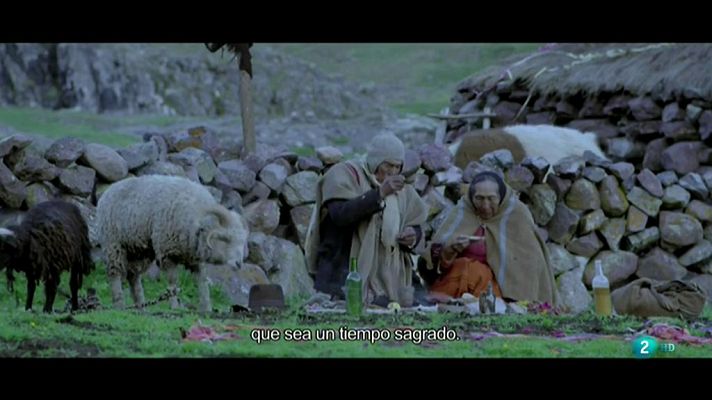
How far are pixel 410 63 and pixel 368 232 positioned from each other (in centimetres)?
3295

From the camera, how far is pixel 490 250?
8.63 metres

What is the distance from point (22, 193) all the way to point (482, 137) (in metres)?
5.01

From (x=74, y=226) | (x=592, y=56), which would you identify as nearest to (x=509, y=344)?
(x=74, y=226)

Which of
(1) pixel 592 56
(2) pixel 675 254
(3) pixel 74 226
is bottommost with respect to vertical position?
(2) pixel 675 254

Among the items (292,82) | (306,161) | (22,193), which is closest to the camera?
(22,193)

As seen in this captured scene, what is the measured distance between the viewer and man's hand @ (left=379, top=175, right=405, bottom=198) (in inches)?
319

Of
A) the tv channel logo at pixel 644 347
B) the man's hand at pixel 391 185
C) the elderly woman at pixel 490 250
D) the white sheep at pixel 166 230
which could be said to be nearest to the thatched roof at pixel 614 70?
the elderly woman at pixel 490 250

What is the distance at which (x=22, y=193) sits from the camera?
9.55 metres

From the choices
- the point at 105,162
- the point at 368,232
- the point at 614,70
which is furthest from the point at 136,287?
the point at 614,70

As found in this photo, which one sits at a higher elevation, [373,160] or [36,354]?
[373,160]

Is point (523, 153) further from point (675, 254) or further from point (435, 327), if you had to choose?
point (435, 327)

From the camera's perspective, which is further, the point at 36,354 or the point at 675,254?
the point at 675,254

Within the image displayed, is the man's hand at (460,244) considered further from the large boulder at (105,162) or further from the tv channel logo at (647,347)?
the large boulder at (105,162)

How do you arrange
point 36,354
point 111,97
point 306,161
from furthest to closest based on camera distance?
point 111,97, point 306,161, point 36,354
